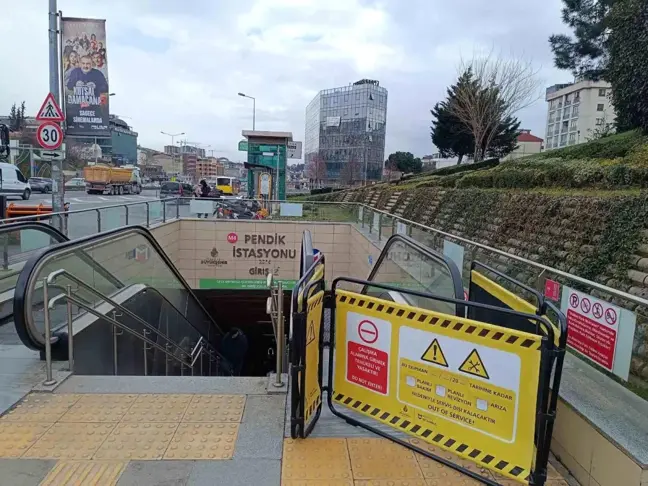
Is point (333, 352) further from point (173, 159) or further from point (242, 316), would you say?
point (173, 159)

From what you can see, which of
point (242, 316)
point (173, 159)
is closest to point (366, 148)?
point (242, 316)

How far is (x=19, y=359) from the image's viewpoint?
392 cm

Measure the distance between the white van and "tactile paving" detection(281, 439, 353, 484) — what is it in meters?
23.9

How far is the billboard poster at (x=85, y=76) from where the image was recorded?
925 cm

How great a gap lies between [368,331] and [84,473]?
1.79 m

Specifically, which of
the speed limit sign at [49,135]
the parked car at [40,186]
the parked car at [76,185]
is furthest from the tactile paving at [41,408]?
the parked car at [76,185]

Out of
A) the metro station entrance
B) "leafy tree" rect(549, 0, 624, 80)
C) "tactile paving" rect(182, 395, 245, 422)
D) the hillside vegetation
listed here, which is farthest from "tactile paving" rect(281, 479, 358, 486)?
"leafy tree" rect(549, 0, 624, 80)

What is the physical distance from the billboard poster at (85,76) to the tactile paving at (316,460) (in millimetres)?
8715

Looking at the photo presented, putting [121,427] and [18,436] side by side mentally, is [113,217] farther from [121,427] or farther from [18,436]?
[121,427]

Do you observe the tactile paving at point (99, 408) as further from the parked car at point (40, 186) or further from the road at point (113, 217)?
the parked car at point (40, 186)

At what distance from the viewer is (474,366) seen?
246cm

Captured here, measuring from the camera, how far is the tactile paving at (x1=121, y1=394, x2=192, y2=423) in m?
3.02

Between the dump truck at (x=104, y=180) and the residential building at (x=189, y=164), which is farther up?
the residential building at (x=189, y=164)

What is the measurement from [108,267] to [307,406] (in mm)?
3667
